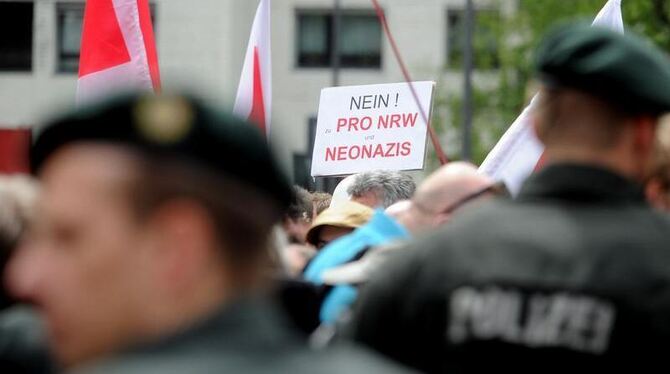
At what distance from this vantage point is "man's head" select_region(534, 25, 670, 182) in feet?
10.3

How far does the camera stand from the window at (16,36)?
1500 inches

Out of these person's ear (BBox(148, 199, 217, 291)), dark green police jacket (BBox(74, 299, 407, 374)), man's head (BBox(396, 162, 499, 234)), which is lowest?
man's head (BBox(396, 162, 499, 234))

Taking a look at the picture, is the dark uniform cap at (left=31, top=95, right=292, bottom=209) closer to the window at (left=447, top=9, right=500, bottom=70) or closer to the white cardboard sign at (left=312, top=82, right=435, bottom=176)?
the white cardboard sign at (left=312, top=82, right=435, bottom=176)

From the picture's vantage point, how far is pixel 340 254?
15.0 ft

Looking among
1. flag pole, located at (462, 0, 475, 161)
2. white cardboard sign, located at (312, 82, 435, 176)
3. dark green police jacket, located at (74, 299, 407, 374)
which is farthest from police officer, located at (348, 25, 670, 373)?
flag pole, located at (462, 0, 475, 161)

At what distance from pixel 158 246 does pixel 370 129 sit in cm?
844

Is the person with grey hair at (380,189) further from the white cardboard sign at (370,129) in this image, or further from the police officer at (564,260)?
the police officer at (564,260)

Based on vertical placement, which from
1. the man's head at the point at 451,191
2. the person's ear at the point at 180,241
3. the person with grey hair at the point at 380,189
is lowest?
the person with grey hair at the point at 380,189

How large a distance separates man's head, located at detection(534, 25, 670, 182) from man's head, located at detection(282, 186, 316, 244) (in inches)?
93.5

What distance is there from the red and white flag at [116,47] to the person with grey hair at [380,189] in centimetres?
190

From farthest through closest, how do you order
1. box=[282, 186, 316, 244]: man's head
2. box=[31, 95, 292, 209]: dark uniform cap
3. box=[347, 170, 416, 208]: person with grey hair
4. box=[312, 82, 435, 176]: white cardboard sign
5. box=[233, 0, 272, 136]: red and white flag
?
box=[312, 82, 435, 176]: white cardboard sign, box=[233, 0, 272, 136]: red and white flag, box=[347, 170, 416, 208]: person with grey hair, box=[282, 186, 316, 244]: man's head, box=[31, 95, 292, 209]: dark uniform cap

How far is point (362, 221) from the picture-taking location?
590 centimetres

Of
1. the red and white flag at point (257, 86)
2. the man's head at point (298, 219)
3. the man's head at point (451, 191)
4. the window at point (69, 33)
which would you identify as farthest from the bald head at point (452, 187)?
the window at point (69, 33)

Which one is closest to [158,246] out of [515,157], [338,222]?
[338,222]
